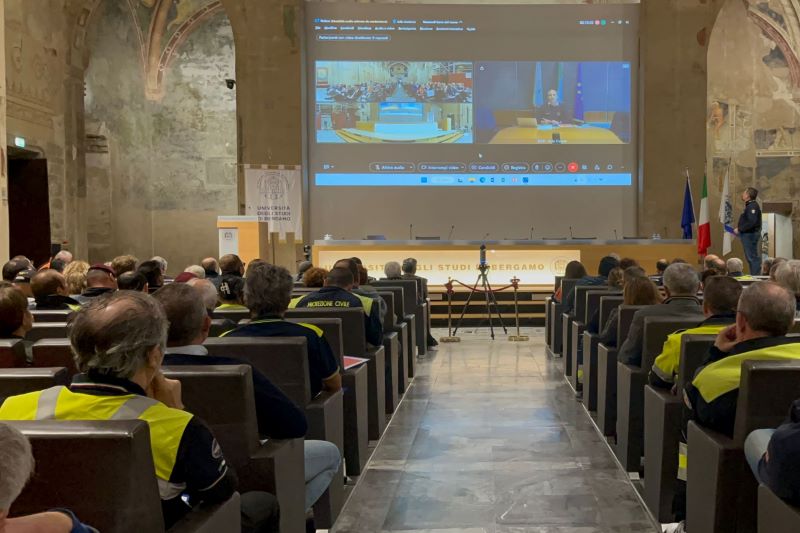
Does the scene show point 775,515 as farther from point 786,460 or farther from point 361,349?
point 361,349

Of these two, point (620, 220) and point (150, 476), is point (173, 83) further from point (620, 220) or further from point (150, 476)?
point (150, 476)

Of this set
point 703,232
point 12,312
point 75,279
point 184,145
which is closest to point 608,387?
point 12,312

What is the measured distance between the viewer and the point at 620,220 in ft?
45.6

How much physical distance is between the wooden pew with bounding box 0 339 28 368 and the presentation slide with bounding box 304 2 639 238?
10.8 meters

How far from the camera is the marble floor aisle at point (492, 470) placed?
11.4 feet

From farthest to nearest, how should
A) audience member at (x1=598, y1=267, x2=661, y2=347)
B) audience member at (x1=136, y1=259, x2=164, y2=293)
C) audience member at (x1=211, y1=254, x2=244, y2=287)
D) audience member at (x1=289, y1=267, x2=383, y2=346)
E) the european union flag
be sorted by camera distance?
1. the european union flag
2. audience member at (x1=211, y1=254, x2=244, y2=287)
3. audience member at (x1=136, y1=259, x2=164, y2=293)
4. audience member at (x1=289, y1=267, x2=383, y2=346)
5. audience member at (x1=598, y1=267, x2=661, y2=347)

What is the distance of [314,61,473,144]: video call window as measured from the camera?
44.2ft

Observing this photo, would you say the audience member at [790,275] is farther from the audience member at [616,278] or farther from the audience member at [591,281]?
the audience member at [591,281]

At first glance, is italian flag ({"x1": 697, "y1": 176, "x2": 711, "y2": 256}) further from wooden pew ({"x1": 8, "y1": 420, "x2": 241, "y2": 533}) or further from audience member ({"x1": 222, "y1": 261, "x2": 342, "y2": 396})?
wooden pew ({"x1": 8, "y1": 420, "x2": 241, "y2": 533})

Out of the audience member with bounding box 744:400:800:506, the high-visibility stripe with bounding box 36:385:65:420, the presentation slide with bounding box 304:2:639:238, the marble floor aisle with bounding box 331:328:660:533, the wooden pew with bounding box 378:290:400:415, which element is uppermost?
the presentation slide with bounding box 304:2:639:238

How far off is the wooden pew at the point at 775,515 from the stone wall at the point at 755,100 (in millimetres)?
17068

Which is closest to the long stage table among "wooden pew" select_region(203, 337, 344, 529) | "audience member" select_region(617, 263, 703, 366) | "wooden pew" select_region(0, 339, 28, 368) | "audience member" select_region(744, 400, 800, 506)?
A: "audience member" select_region(617, 263, 703, 366)

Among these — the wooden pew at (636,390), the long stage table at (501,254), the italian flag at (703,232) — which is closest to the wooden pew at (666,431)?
the wooden pew at (636,390)

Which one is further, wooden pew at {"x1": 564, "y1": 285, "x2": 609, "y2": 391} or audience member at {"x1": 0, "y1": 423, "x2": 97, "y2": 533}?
wooden pew at {"x1": 564, "y1": 285, "x2": 609, "y2": 391}
